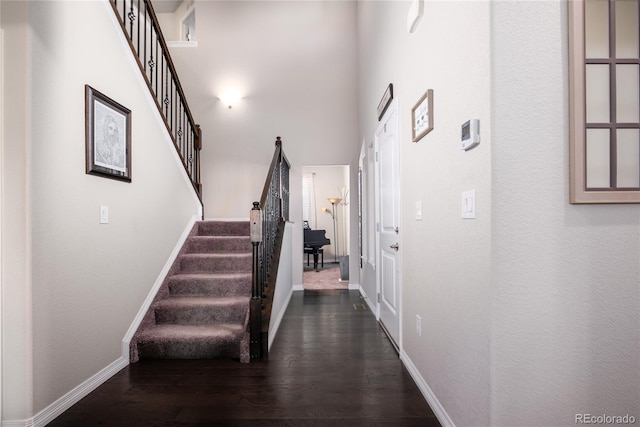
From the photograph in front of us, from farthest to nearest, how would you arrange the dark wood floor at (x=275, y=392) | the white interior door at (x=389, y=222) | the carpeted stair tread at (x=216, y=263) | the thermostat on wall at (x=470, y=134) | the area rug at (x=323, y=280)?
the area rug at (x=323, y=280)
the carpeted stair tread at (x=216, y=263)
the white interior door at (x=389, y=222)
the dark wood floor at (x=275, y=392)
the thermostat on wall at (x=470, y=134)

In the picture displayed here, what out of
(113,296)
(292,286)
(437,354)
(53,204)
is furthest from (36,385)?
(292,286)

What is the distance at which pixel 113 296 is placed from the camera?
2498mm

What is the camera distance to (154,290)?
3.08 metres

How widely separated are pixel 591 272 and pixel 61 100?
2.74 meters

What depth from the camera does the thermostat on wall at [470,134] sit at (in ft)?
4.71

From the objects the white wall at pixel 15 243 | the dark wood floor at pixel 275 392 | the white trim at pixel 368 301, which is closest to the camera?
the white wall at pixel 15 243

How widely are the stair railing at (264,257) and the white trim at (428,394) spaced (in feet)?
3.47

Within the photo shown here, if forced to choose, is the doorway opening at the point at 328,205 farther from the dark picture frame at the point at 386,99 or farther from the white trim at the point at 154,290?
the dark picture frame at the point at 386,99

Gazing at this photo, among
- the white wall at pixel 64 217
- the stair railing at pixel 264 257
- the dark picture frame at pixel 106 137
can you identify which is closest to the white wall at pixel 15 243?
the white wall at pixel 64 217

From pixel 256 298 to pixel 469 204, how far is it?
5.98ft

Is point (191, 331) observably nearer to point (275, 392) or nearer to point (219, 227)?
point (275, 392)

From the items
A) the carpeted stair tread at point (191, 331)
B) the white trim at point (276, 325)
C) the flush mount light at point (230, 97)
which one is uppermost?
the flush mount light at point (230, 97)

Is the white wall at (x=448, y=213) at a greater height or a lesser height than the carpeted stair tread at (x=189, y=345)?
greater

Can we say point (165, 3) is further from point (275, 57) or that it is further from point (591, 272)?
point (591, 272)
